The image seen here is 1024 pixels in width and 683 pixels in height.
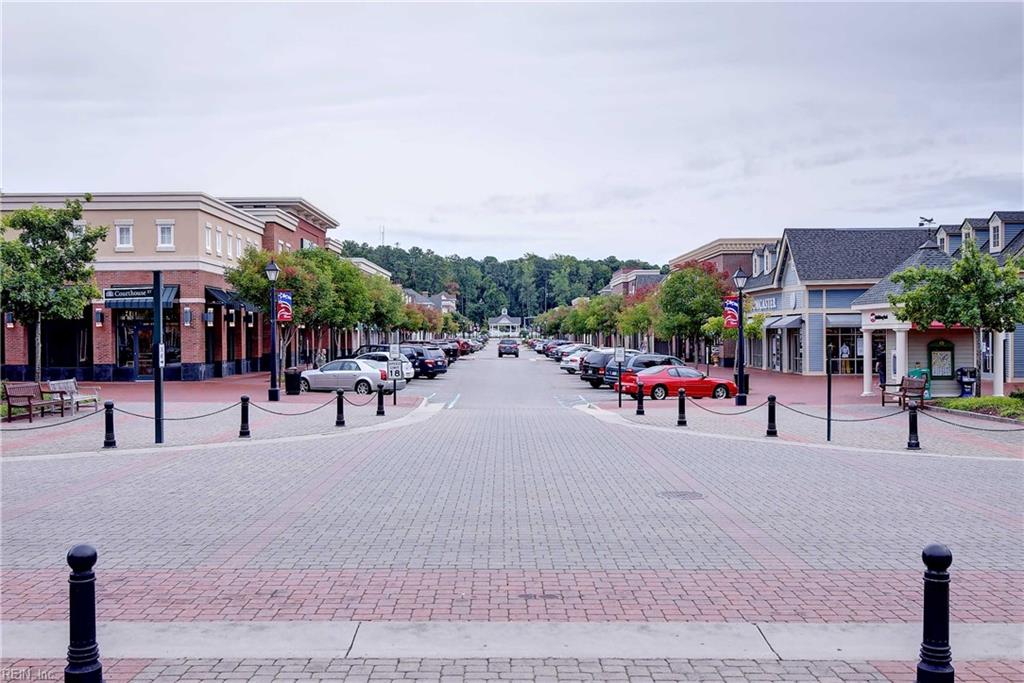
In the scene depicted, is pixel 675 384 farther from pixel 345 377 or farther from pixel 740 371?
pixel 345 377

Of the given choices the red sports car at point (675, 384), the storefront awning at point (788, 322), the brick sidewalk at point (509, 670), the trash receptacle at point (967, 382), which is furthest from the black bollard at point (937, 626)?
the storefront awning at point (788, 322)

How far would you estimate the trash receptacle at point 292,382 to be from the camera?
3359 centimetres

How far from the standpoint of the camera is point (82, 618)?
202 inches

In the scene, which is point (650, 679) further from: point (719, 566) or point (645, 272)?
point (645, 272)

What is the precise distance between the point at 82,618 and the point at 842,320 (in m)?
48.0

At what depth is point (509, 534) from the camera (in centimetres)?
1006

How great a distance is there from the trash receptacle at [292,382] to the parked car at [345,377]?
1.27m

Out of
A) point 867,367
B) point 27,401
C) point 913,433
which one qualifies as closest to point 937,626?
point 913,433

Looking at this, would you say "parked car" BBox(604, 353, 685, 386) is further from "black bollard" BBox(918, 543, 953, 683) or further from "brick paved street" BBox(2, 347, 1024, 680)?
"black bollard" BBox(918, 543, 953, 683)

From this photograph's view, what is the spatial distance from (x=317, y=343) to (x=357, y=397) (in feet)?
113

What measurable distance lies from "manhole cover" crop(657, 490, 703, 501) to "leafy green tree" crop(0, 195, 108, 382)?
21294mm

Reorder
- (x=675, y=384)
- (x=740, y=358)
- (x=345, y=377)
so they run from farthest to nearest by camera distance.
Answer: (x=345, y=377) < (x=675, y=384) < (x=740, y=358)

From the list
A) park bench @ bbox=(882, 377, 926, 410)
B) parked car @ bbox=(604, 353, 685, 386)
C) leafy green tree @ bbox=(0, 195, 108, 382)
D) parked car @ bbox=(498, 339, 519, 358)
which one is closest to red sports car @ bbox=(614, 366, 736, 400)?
parked car @ bbox=(604, 353, 685, 386)

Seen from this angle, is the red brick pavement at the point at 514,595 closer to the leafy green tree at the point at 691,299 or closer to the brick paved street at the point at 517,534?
the brick paved street at the point at 517,534
